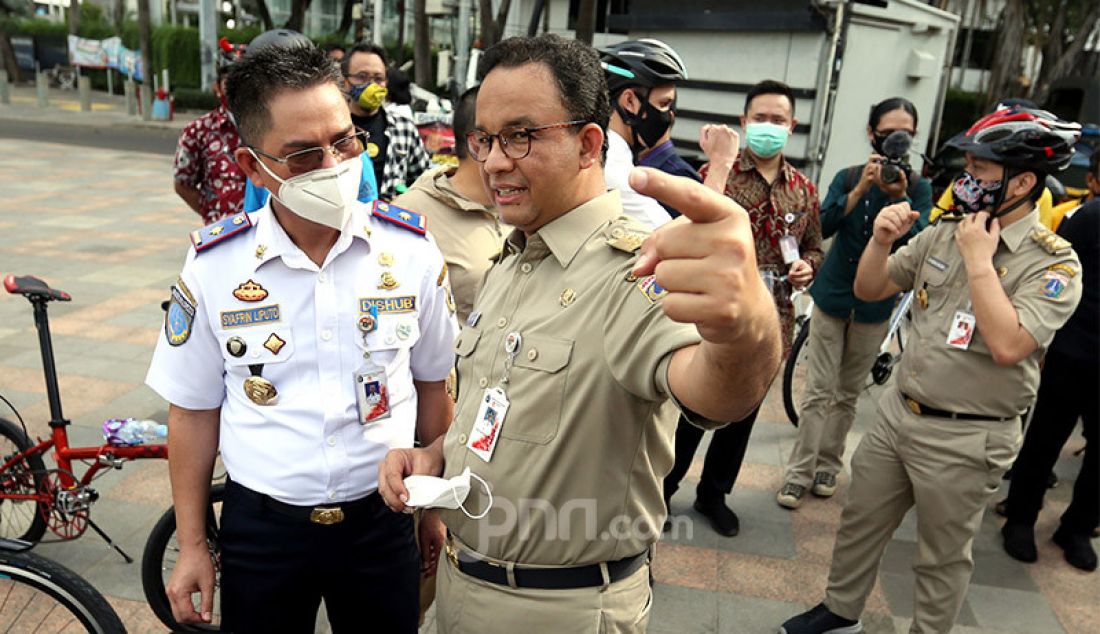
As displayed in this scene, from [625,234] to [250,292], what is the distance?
0.87 m

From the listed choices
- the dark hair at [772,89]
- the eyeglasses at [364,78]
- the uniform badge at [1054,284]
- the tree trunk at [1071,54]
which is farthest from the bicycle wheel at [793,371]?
the tree trunk at [1071,54]

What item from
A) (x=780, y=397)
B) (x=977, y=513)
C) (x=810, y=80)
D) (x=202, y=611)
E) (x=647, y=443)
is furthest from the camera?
(x=810, y=80)

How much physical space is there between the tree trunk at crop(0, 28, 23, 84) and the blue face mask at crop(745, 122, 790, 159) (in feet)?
106

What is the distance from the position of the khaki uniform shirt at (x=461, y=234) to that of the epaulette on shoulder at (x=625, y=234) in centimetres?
116

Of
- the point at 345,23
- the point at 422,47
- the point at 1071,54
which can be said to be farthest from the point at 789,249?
the point at 345,23

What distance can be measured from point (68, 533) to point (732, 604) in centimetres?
265

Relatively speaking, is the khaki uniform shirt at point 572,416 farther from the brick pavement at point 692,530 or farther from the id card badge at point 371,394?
the brick pavement at point 692,530

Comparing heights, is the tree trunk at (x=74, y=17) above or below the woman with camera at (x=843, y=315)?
above

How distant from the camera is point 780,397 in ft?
18.0

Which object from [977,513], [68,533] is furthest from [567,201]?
[68,533]

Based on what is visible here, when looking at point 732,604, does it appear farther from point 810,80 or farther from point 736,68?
point 736,68

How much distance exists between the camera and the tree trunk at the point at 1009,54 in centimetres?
1820

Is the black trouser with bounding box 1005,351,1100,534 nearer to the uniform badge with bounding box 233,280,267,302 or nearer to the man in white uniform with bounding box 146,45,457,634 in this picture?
the man in white uniform with bounding box 146,45,457,634

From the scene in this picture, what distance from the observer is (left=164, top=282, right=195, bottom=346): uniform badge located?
5.87ft
